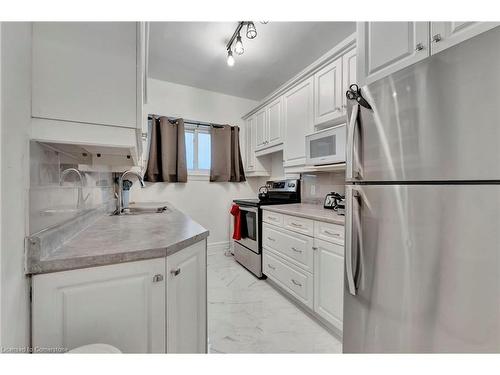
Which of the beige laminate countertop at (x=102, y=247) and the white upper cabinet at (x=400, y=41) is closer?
the beige laminate countertop at (x=102, y=247)

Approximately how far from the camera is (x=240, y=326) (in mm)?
1689

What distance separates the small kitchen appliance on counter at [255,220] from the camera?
259cm

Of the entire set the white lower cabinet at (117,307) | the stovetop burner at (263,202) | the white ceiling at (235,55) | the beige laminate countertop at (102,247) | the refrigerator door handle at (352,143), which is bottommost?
the white lower cabinet at (117,307)

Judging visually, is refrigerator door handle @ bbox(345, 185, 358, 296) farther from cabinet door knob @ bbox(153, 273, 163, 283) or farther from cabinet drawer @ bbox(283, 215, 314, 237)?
cabinet door knob @ bbox(153, 273, 163, 283)

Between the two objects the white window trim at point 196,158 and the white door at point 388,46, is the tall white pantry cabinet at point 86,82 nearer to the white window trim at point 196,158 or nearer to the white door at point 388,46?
the white door at point 388,46

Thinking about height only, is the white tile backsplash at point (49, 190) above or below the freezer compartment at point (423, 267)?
above

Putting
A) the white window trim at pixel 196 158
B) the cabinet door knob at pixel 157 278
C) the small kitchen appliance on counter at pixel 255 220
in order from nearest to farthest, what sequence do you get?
1. the cabinet door knob at pixel 157 278
2. the small kitchen appliance on counter at pixel 255 220
3. the white window trim at pixel 196 158

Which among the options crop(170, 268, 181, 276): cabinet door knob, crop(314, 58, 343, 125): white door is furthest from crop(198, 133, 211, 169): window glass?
crop(170, 268, 181, 276): cabinet door knob

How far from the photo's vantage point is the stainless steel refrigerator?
72 cm

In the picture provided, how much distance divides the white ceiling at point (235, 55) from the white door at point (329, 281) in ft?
6.35

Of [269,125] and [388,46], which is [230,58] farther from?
[388,46]

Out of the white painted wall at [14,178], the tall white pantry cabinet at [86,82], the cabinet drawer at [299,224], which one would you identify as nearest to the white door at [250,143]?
the cabinet drawer at [299,224]

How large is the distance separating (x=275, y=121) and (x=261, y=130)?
0.37 m

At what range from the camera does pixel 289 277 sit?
6.77ft
